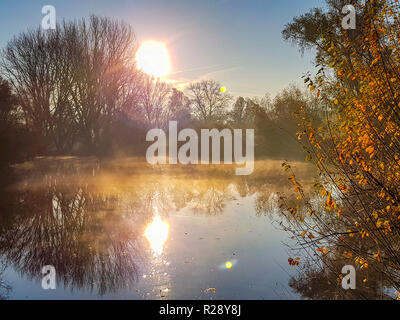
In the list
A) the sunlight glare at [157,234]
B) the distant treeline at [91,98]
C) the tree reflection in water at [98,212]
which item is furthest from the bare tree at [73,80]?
→ the sunlight glare at [157,234]

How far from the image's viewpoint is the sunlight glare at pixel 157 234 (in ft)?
22.7

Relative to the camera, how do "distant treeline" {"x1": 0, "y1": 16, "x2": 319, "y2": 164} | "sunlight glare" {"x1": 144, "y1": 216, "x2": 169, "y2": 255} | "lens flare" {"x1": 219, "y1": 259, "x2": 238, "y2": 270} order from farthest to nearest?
"distant treeline" {"x1": 0, "y1": 16, "x2": 319, "y2": 164}, "sunlight glare" {"x1": 144, "y1": 216, "x2": 169, "y2": 255}, "lens flare" {"x1": 219, "y1": 259, "x2": 238, "y2": 270}

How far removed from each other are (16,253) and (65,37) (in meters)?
26.1

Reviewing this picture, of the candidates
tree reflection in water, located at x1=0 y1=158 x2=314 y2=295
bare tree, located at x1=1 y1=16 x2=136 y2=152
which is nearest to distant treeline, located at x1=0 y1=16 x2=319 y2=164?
bare tree, located at x1=1 y1=16 x2=136 y2=152

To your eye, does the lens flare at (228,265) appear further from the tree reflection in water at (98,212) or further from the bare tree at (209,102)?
the bare tree at (209,102)

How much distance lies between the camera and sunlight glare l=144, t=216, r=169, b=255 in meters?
6.91

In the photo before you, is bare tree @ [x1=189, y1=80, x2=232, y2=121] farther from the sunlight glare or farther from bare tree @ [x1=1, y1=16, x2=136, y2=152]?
the sunlight glare

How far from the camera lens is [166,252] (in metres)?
6.56

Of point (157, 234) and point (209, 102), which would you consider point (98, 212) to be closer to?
point (157, 234)

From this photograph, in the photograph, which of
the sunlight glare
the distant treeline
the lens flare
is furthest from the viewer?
the distant treeline

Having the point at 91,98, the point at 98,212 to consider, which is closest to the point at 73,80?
the point at 91,98

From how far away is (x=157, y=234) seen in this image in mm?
7852

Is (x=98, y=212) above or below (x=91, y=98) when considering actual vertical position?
below

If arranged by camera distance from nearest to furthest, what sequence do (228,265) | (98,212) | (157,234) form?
1. (228,265)
2. (157,234)
3. (98,212)
